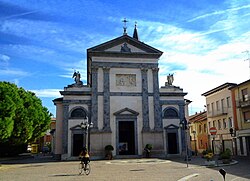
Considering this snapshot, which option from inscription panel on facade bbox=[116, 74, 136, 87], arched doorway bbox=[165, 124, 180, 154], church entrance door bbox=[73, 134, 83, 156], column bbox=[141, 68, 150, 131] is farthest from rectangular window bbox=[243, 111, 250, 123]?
church entrance door bbox=[73, 134, 83, 156]

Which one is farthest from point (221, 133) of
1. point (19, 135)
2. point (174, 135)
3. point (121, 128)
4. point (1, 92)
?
point (1, 92)

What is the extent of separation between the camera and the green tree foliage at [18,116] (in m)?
23.7

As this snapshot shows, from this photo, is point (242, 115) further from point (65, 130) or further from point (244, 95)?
point (65, 130)

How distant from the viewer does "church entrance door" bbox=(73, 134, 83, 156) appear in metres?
31.1

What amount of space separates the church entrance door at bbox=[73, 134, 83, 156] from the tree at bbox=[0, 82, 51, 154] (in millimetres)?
5247

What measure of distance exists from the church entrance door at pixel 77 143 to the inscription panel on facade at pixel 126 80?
7.80 metres

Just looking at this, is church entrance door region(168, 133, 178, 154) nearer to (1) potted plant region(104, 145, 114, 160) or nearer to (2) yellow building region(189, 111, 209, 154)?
(1) potted plant region(104, 145, 114, 160)

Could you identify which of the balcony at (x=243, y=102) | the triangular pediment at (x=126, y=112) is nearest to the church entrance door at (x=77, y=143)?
the triangular pediment at (x=126, y=112)

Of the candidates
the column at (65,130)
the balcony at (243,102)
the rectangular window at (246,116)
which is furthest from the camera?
the rectangular window at (246,116)

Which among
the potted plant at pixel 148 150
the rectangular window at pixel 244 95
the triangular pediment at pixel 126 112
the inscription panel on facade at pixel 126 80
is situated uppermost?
the inscription panel on facade at pixel 126 80

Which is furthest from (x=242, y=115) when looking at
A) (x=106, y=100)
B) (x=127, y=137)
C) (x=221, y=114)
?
(x=106, y=100)

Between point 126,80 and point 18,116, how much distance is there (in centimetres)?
1306

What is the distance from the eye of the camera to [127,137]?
32.8 m

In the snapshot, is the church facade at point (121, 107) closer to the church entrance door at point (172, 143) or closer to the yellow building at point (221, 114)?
the church entrance door at point (172, 143)
